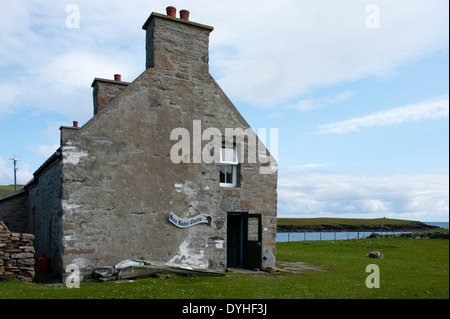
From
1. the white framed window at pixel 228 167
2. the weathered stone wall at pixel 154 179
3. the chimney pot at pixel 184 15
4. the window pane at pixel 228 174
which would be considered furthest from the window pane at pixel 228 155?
the chimney pot at pixel 184 15

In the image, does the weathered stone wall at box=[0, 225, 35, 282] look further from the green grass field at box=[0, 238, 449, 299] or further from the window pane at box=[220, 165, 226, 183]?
the window pane at box=[220, 165, 226, 183]

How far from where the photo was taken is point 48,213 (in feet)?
53.3

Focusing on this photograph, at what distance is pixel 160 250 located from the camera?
582 inches

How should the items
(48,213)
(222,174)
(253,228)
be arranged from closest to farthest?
1. (48,213)
2. (222,174)
3. (253,228)

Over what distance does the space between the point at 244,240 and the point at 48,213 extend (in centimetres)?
868

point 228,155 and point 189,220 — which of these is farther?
point 228,155

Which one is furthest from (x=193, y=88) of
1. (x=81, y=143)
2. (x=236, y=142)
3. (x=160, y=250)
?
(x=160, y=250)

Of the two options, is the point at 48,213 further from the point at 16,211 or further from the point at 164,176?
Result: the point at 16,211

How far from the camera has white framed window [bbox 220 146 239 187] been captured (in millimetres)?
16891

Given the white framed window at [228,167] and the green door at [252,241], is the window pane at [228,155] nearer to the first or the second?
the white framed window at [228,167]

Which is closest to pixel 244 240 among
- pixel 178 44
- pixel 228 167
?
pixel 228 167

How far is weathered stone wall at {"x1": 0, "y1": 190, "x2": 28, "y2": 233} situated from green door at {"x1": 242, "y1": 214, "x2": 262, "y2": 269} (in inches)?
559

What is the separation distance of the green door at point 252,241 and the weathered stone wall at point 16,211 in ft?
46.6
